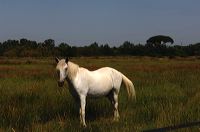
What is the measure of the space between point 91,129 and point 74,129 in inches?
12.7

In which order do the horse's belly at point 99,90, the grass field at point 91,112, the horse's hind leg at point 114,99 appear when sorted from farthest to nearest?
1. the horse's hind leg at point 114,99
2. the horse's belly at point 99,90
3. the grass field at point 91,112

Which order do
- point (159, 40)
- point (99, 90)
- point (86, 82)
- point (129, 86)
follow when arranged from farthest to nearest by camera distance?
point (159, 40)
point (129, 86)
point (99, 90)
point (86, 82)

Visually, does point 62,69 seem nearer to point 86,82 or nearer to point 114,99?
point 86,82

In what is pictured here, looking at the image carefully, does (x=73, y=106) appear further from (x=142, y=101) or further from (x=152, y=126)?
(x=152, y=126)

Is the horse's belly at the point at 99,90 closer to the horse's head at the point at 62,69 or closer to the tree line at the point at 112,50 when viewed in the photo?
the horse's head at the point at 62,69

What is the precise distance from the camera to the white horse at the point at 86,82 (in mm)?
7975

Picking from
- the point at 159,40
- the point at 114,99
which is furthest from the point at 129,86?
the point at 159,40

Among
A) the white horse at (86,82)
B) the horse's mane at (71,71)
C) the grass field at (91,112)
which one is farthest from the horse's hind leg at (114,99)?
the horse's mane at (71,71)

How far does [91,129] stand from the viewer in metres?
7.16

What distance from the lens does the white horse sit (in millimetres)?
7975

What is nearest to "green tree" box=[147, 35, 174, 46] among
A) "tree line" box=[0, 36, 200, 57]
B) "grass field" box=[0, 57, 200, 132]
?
"tree line" box=[0, 36, 200, 57]

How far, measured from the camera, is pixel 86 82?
8.54m

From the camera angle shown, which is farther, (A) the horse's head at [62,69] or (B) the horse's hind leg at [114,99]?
(B) the horse's hind leg at [114,99]

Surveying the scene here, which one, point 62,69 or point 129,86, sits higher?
point 62,69
